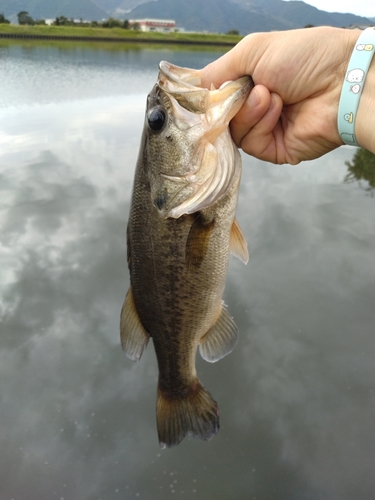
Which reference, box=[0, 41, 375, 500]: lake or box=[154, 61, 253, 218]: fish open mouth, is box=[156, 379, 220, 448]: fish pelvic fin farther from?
box=[0, 41, 375, 500]: lake

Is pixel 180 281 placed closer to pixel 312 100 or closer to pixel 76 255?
pixel 312 100

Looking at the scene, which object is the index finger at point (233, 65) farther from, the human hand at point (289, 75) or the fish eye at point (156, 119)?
the fish eye at point (156, 119)

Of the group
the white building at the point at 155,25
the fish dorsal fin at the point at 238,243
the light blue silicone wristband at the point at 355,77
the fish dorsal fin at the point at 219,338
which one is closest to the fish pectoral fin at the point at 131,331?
the fish dorsal fin at the point at 219,338

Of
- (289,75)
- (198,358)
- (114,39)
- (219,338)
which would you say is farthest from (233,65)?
(114,39)

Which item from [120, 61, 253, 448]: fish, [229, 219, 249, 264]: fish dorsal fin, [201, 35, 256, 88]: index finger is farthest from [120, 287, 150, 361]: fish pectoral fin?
[201, 35, 256, 88]: index finger

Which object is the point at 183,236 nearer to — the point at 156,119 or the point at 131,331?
the point at 156,119

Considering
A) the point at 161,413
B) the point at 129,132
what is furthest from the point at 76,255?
the point at 129,132
